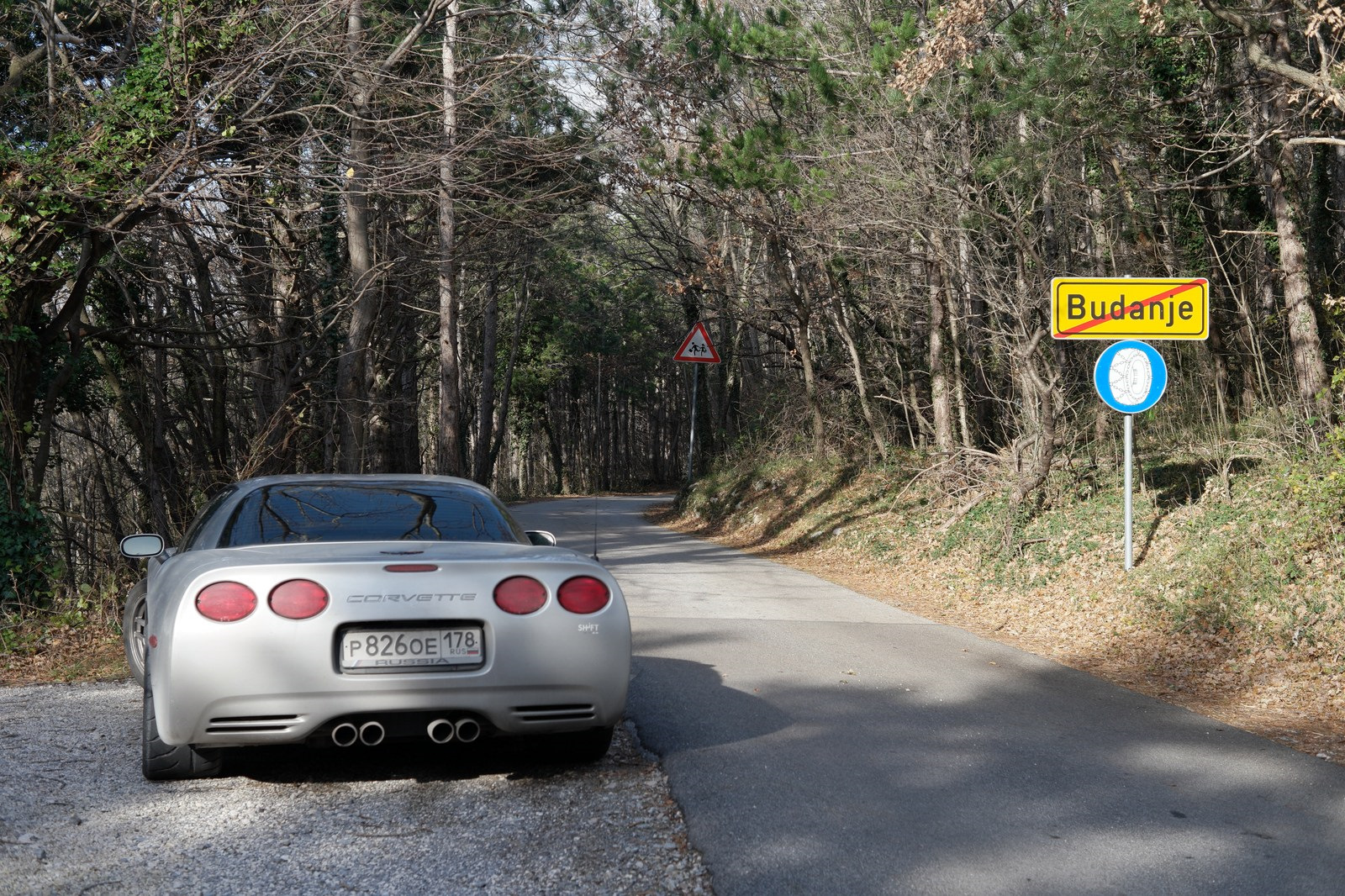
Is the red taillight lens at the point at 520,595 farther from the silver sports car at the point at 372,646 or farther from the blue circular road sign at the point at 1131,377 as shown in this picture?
the blue circular road sign at the point at 1131,377

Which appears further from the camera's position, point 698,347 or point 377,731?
point 698,347

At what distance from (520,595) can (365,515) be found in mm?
1179

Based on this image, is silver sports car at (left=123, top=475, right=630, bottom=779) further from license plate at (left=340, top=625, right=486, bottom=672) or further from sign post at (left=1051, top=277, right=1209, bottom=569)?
sign post at (left=1051, top=277, right=1209, bottom=569)

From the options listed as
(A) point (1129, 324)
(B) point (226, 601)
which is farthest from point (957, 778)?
(A) point (1129, 324)

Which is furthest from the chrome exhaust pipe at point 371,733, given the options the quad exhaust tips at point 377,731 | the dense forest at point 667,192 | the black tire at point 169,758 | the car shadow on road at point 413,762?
the dense forest at point 667,192

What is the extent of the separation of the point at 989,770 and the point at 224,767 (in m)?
3.66

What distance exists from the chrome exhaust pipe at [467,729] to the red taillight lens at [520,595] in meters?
0.49

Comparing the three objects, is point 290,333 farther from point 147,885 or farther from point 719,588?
point 147,885

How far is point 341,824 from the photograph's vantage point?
470 centimetres

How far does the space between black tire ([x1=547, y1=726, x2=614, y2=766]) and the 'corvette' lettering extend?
1.05m

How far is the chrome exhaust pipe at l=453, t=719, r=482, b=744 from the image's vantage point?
496cm

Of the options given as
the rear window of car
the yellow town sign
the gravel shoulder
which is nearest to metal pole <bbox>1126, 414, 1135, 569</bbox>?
the yellow town sign

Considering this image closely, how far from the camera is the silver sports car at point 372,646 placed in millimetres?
4770

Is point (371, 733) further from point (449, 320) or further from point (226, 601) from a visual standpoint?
point (449, 320)
